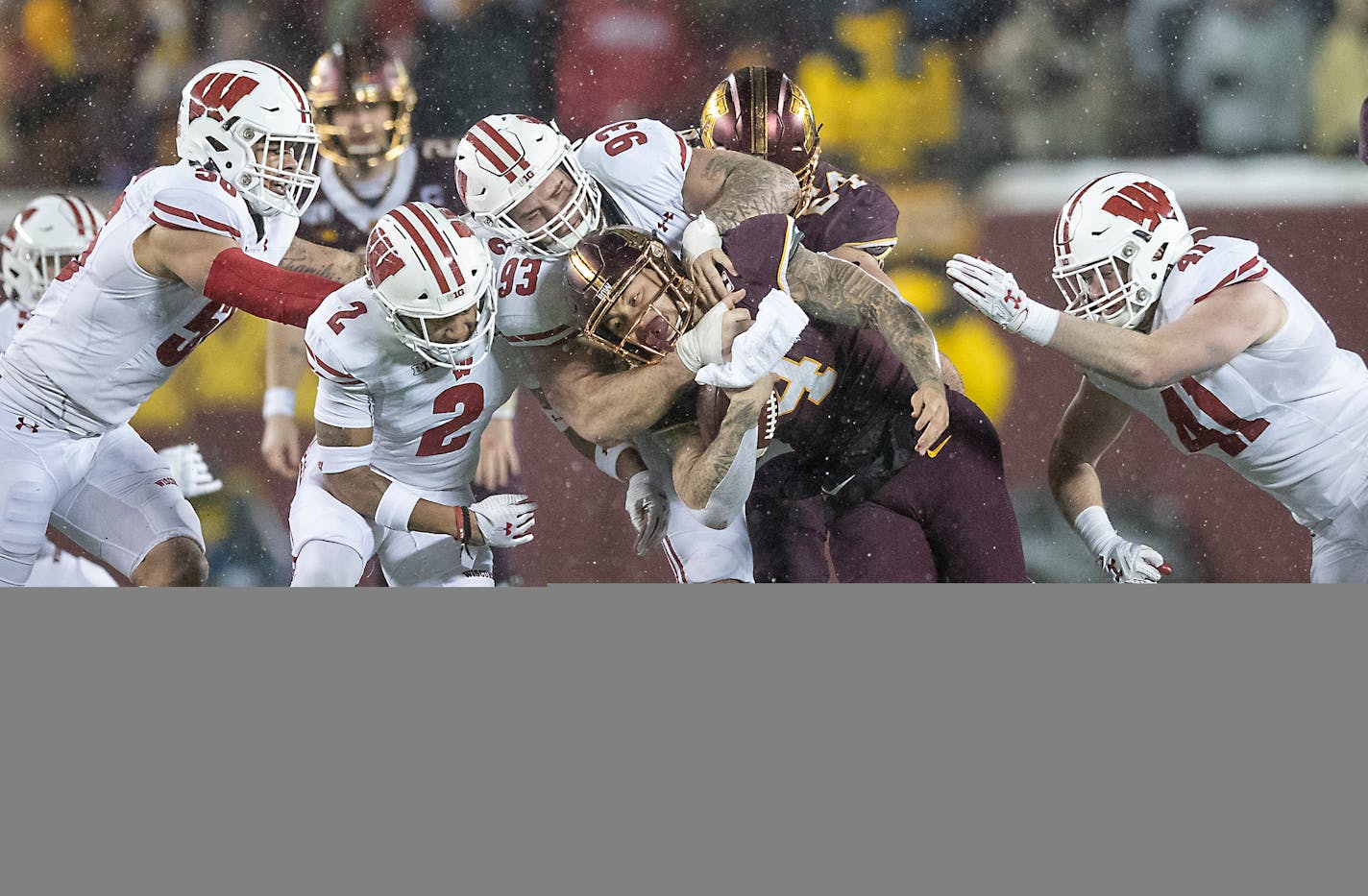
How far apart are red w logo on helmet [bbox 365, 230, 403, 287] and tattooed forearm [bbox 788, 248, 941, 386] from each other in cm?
116

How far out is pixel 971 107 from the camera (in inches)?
197

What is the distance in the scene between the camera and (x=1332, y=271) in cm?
498

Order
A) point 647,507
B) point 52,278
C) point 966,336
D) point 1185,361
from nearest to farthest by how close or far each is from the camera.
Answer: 1. point 1185,361
2. point 647,507
3. point 966,336
4. point 52,278

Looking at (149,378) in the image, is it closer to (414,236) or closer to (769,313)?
(414,236)

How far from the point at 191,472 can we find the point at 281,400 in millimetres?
362

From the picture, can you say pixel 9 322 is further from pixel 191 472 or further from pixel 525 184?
pixel 525 184

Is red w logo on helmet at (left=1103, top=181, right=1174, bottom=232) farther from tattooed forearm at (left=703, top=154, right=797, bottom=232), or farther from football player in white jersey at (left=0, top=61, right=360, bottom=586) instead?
football player in white jersey at (left=0, top=61, right=360, bottom=586)

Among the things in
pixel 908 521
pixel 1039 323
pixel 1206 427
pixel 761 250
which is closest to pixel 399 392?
pixel 761 250

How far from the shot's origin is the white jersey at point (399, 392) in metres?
4.61

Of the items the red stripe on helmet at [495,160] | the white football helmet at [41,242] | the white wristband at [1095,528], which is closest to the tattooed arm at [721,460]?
the red stripe on helmet at [495,160]

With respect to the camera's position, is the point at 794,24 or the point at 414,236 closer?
the point at 414,236

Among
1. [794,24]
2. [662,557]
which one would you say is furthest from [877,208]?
[662,557]

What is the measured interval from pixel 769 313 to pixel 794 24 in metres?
1.07

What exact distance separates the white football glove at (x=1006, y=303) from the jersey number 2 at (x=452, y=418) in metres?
1.44
